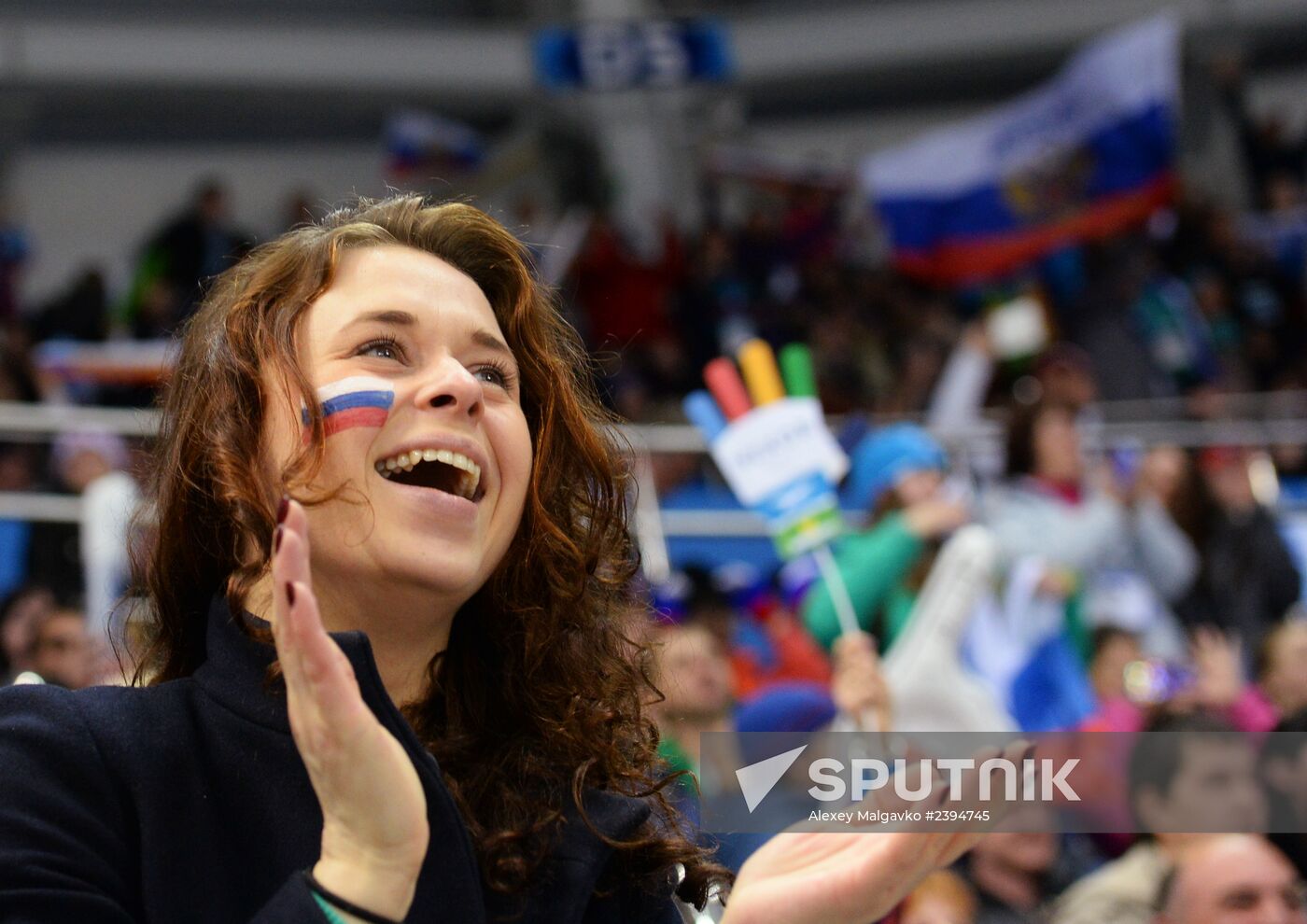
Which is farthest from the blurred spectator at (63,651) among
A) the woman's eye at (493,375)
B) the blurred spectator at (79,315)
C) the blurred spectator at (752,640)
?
the blurred spectator at (79,315)

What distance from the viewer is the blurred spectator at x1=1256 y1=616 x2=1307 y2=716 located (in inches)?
170

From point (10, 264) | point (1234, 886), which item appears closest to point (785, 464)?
point (1234, 886)

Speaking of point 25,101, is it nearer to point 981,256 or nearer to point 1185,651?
point 981,256

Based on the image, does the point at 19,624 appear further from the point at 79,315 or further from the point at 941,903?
the point at 79,315

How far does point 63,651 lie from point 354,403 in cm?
296

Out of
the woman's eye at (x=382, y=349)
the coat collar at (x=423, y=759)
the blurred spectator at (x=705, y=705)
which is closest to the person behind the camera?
the coat collar at (x=423, y=759)

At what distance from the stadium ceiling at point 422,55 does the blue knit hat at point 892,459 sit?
7.39 metres

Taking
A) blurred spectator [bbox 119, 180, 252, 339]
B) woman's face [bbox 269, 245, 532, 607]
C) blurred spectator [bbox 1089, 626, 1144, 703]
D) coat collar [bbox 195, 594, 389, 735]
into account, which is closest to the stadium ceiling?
blurred spectator [bbox 119, 180, 252, 339]

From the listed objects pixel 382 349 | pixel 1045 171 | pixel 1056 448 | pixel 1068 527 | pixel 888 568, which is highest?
pixel 1045 171

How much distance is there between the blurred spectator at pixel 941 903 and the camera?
270 cm

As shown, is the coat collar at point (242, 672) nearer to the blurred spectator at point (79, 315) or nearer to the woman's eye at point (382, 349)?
the woman's eye at point (382, 349)

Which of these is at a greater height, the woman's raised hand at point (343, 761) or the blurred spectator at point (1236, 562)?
the woman's raised hand at point (343, 761)

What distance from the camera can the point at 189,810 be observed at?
4.15ft

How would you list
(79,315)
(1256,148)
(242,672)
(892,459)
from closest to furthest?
(242,672) < (892,459) < (79,315) < (1256,148)
